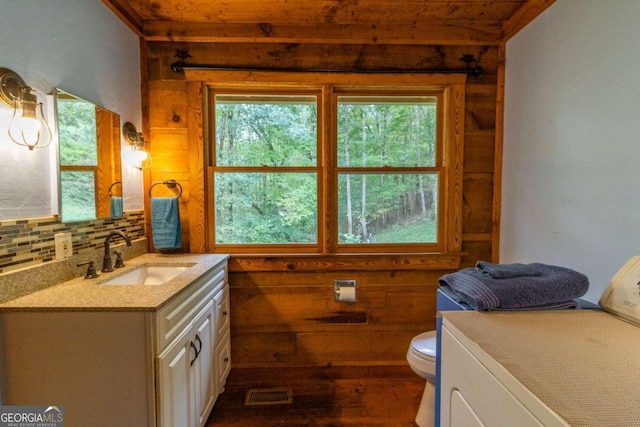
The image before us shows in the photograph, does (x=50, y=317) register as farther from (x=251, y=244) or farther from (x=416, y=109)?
(x=416, y=109)

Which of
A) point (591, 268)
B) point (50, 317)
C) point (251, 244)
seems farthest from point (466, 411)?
point (251, 244)

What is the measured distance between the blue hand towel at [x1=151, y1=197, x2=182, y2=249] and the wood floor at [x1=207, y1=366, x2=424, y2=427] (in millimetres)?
1038

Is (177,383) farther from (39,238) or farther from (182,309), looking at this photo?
(39,238)

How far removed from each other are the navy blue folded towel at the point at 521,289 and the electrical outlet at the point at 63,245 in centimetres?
176

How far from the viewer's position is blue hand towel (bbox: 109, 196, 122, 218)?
1688mm

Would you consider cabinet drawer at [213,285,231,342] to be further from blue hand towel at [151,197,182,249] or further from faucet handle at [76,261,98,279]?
faucet handle at [76,261,98,279]

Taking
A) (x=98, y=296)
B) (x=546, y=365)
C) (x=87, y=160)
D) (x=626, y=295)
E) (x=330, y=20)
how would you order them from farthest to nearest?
(x=330, y=20), (x=87, y=160), (x=98, y=296), (x=626, y=295), (x=546, y=365)

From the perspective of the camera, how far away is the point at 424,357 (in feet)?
4.80

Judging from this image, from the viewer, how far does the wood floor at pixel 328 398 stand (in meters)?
1.67

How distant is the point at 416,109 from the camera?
213cm

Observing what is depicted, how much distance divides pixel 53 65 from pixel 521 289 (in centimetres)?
220

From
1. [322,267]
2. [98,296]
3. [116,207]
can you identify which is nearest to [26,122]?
[116,207]

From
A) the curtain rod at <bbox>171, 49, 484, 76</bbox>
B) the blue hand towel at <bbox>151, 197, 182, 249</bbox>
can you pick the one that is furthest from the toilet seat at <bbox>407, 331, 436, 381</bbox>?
the curtain rod at <bbox>171, 49, 484, 76</bbox>

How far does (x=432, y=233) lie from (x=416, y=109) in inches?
36.5
